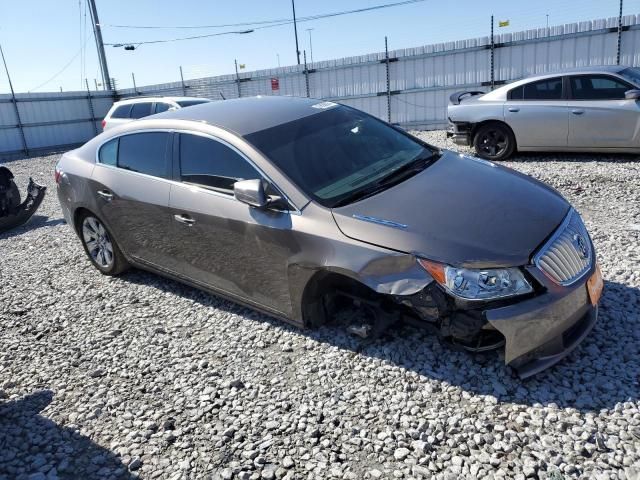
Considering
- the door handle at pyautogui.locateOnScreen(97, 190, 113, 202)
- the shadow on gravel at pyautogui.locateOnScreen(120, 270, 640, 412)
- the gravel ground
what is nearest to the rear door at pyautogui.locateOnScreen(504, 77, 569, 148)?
the gravel ground

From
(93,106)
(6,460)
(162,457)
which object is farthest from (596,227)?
(93,106)

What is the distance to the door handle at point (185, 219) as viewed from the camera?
13.1ft

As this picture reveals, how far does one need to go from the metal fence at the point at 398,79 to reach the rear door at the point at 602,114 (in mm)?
5563

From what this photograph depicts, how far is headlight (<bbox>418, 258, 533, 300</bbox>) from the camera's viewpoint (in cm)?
276

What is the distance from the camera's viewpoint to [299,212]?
3357 mm

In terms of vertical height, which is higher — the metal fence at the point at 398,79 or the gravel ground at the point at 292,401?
the metal fence at the point at 398,79

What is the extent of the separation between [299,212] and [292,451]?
149 centimetres

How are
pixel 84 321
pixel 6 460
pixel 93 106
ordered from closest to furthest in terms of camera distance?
pixel 6 460, pixel 84 321, pixel 93 106

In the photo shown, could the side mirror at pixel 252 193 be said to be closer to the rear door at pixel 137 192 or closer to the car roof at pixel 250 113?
the car roof at pixel 250 113

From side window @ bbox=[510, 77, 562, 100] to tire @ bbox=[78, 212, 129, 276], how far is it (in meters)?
7.39

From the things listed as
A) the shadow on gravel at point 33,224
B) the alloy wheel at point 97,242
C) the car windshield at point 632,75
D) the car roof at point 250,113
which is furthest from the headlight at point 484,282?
the shadow on gravel at point 33,224

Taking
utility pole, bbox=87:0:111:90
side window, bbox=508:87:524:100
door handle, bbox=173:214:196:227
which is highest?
utility pole, bbox=87:0:111:90

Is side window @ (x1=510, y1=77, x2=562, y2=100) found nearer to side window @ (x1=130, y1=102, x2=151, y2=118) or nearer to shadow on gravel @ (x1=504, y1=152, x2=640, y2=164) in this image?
shadow on gravel @ (x1=504, y1=152, x2=640, y2=164)

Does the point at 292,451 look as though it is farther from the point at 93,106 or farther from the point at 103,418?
the point at 93,106
